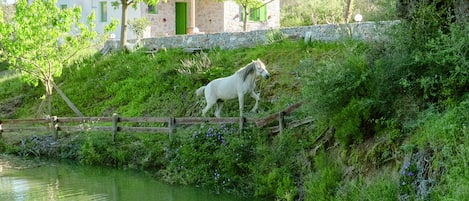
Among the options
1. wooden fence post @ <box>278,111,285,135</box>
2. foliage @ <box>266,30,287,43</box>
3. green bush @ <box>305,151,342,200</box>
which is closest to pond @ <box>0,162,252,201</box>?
wooden fence post @ <box>278,111,285,135</box>

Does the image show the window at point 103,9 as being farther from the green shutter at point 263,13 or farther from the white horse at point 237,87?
the white horse at point 237,87

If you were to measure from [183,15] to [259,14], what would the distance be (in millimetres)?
4137

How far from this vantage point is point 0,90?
28766 millimetres

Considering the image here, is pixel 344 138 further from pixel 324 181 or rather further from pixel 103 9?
pixel 103 9

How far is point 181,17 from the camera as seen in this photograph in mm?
35938

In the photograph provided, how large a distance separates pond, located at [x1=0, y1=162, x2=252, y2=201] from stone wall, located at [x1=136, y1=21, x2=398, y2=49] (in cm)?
629

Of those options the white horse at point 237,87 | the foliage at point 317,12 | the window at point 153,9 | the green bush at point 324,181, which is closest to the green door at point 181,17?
the window at point 153,9

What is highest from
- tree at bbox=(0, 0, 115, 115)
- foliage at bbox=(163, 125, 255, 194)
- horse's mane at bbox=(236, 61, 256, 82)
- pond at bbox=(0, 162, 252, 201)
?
tree at bbox=(0, 0, 115, 115)

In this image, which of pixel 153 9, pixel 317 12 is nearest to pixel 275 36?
pixel 317 12

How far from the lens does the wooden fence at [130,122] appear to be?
14383 mm

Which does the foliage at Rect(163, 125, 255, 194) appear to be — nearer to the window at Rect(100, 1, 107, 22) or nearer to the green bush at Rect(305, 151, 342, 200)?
the green bush at Rect(305, 151, 342, 200)

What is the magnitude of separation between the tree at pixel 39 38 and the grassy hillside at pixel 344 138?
10.7 ft

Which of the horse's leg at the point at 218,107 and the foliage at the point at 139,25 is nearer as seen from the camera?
the horse's leg at the point at 218,107

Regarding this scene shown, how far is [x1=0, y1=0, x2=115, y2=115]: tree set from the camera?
21.5 metres
